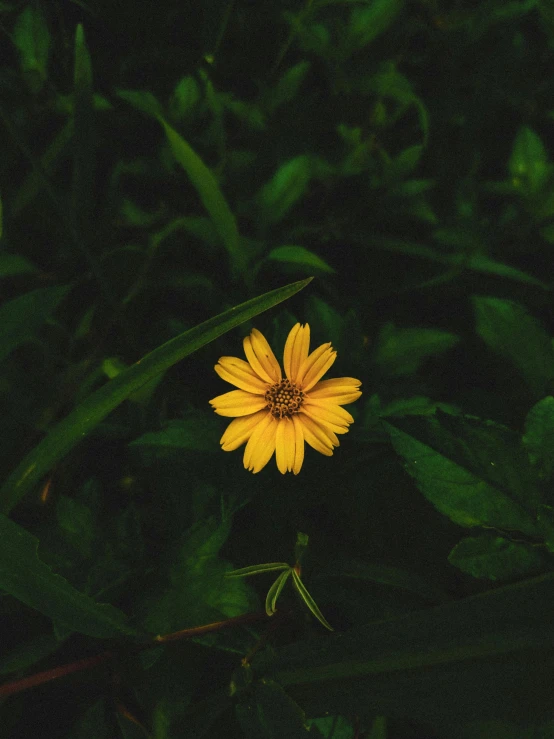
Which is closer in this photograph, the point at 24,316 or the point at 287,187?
the point at 24,316

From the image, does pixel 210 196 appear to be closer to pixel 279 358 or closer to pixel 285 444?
pixel 279 358

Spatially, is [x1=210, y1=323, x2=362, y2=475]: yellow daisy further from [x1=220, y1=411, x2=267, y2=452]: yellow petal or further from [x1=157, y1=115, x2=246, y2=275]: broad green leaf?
[x1=157, y1=115, x2=246, y2=275]: broad green leaf

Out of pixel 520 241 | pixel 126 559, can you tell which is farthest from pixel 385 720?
pixel 520 241

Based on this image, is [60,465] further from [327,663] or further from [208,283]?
[327,663]

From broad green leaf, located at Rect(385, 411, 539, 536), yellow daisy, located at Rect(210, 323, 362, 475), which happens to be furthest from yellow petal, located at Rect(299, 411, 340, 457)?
broad green leaf, located at Rect(385, 411, 539, 536)

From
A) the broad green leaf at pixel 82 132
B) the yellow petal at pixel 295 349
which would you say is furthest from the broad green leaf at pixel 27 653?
the broad green leaf at pixel 82 132

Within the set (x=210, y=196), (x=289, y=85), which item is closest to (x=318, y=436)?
(x=210, y=196)

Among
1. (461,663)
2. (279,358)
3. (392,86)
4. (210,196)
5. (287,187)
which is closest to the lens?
(461,663)

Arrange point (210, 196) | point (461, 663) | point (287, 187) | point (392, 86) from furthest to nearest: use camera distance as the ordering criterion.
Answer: point (392, 86) → point (287, 187) → point (210, 196) → point (461, 663)
